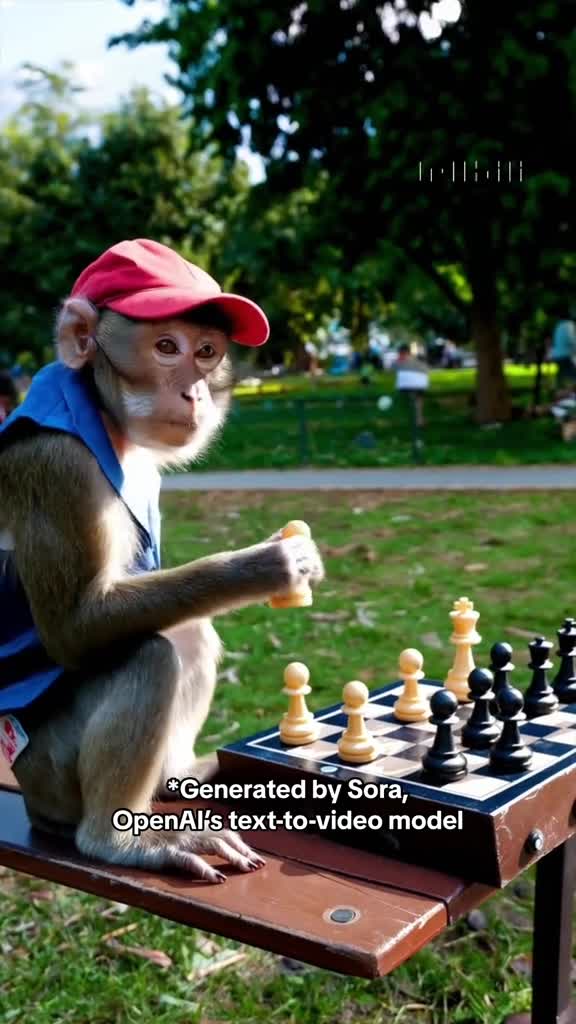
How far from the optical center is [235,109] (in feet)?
47.8

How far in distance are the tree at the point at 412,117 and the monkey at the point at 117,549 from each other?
10352 mm

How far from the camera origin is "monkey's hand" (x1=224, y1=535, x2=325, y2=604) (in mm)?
1891

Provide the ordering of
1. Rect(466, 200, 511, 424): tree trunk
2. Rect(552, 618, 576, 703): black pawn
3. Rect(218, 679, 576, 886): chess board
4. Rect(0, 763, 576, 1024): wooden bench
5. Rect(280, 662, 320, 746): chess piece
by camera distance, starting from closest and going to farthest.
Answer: Rect(0, 763, 576, 1024): wooden bench, Rect(218, 679, 576, 886): chess board, Rect(280, 662, 320, 746): chess piece, Rect(552, 618, 576, 703): black pawn, Rect(466, 200, 511, 424): tree trunk

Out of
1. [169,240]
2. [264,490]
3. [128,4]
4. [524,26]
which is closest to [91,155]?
[169,240]

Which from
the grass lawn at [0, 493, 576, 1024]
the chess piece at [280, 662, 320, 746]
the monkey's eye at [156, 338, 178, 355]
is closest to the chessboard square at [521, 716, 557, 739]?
the chess piece at [280, 662, 320, 746]

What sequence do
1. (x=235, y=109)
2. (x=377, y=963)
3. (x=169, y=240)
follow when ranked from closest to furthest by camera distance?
(x=377, y=963)
(x=235, y=109)
(x=169, y=240)

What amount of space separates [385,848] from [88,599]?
0.67m

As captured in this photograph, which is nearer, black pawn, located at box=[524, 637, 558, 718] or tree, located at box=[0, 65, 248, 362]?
black pawn, located at box=[524, 637, 558, 718]

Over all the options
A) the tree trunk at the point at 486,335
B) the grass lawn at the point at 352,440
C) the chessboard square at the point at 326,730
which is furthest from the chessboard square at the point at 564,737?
the tree trunk at the point at 486,335

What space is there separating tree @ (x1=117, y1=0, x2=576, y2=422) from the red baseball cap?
10.2 meters

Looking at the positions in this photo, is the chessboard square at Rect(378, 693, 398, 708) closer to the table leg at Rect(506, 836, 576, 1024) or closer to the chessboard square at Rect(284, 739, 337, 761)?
the chessboard square at Rect(284, 739, 337, 761)

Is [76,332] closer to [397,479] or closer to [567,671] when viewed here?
[567,671]

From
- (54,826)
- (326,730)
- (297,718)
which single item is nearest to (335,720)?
(326,730)

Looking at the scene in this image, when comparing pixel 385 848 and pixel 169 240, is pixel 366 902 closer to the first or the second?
pixel 385 848
